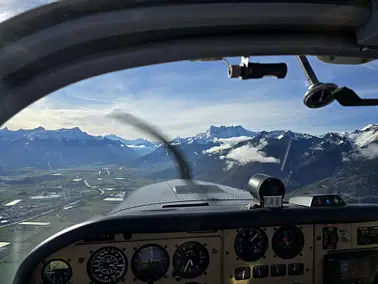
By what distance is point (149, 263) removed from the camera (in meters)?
3.13

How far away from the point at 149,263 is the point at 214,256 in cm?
59

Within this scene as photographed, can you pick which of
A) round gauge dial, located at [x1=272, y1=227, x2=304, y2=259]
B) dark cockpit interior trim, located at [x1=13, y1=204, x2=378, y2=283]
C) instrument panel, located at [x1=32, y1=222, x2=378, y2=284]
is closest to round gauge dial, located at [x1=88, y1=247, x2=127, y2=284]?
instrument panel, located at [x1=32, y1=222, x2=378, y2=284]

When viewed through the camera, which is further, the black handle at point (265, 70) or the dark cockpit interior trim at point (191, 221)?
the dark cockpit interior trim at point (191, 221)

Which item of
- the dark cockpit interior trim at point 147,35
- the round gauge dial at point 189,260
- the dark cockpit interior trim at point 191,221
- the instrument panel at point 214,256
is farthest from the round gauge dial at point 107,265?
the dark cockpit interior trim at point 147,35

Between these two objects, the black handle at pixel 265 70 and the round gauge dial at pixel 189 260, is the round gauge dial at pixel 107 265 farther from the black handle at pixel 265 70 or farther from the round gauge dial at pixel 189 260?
the black handle at pixel 265 70

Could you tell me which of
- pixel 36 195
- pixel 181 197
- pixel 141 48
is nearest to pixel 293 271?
pixel 181 197

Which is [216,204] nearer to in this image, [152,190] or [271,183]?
[271,183]

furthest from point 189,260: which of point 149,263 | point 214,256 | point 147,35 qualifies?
point 147,35

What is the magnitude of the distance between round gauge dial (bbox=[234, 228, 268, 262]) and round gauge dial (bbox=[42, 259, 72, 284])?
1485 mm

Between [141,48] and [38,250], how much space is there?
2104 millimetres

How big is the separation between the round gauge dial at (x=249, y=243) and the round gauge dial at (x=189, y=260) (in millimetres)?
309

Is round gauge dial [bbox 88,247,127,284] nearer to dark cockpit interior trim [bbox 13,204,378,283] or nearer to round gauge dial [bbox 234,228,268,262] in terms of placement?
dark cockpit interior trim [bbox 13,204,378,283]

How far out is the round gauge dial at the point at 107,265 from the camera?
9.96 ft

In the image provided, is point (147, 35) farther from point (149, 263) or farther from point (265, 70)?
point (149, 263)
